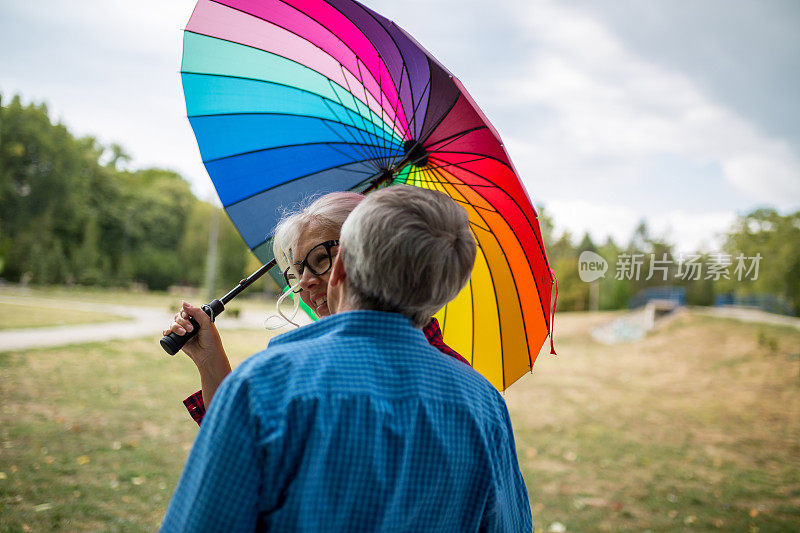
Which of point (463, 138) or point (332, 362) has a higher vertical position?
point (463, 138)

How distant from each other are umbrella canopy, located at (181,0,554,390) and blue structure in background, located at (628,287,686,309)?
84.2 ft

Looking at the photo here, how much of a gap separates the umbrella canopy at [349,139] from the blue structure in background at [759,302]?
16.3 metres

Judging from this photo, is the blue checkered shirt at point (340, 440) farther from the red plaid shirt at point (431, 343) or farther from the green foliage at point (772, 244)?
the green foliage at point (772, 244)

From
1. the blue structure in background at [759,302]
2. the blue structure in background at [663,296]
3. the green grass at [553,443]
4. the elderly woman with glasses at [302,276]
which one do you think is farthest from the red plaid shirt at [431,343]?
the blue structure in background at [663,296]

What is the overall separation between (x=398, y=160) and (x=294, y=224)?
513mm

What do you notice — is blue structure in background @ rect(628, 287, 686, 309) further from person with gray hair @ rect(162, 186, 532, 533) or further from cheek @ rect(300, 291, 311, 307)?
person with gray hair @ rect(162, 186, 532, 533)

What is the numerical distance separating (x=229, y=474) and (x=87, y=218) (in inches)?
1705

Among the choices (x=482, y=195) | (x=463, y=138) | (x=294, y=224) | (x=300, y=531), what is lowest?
(x=300, y=531)

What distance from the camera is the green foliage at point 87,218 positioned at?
2481 centimetres

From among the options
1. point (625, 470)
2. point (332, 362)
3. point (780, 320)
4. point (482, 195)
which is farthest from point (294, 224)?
point (780, 320)

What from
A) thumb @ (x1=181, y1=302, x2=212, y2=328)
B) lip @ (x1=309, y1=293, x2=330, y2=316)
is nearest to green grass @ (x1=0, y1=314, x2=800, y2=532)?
thumb @ (x1=181, y1=302, x2=212, y2=328)

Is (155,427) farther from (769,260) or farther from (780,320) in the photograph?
(780,320)

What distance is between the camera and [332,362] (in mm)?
950

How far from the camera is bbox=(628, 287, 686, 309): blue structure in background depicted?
25656 millimetres
